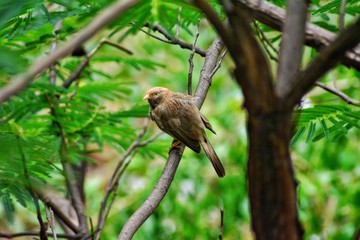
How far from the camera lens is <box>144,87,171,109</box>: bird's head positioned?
4594 millimetres

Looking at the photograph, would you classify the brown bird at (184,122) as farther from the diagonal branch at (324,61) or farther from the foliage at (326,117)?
the diagonal branch at (324,61)

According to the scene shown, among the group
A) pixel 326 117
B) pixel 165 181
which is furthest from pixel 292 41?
pixel 326 117

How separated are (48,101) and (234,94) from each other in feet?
13.3

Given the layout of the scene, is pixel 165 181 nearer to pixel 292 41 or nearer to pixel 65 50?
pixel 292 41

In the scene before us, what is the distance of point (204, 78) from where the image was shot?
3.13 metres

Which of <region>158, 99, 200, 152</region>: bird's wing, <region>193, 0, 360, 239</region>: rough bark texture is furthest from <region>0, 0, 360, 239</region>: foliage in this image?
<region>193, 0, 360, 239</region>: rough bark texture

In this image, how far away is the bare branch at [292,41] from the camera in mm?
1433

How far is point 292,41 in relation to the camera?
4.73ft

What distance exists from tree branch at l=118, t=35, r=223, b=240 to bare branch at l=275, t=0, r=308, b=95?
1055 mm

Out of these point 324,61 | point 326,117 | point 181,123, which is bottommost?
point 181,123

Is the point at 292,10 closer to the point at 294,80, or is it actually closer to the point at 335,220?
the point at 294,80

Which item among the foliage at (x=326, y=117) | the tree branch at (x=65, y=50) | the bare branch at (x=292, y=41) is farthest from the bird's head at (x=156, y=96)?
the tree branch at (x=65, y=50)

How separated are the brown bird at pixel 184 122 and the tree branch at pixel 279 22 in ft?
7.70

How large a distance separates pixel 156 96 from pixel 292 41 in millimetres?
3228
